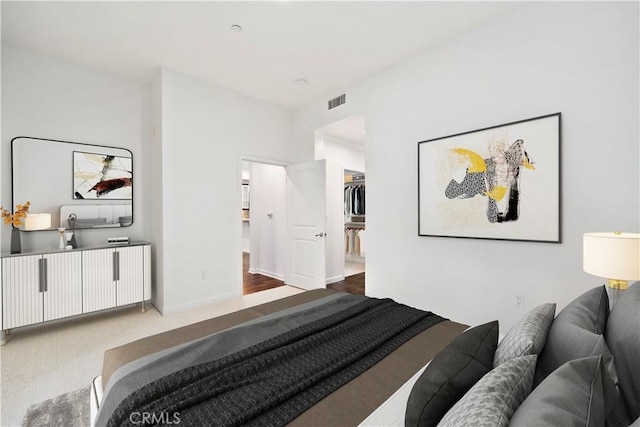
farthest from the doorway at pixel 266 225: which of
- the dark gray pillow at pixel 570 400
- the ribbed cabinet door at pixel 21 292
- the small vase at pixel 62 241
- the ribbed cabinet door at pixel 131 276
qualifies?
the dark gray pillow at pixel 570 400

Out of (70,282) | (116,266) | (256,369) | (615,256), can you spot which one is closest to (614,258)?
(615,256)

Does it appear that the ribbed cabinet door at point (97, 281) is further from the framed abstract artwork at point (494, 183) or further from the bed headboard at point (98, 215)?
the framed abstract artwork at point (494, 183)

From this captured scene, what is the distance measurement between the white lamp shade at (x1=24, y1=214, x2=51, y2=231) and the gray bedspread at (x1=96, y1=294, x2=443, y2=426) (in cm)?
271

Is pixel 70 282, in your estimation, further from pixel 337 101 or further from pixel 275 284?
pixel 337 101

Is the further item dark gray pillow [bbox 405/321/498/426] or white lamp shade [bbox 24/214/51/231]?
white lamp shade [bbox 24/214/51/231]

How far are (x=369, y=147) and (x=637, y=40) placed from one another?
7.62ft

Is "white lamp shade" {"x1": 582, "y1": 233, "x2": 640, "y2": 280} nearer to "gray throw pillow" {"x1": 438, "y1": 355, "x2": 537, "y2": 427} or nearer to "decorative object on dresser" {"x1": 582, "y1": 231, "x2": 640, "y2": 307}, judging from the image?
"decorative object on dresser" {"x1": 582, "y1": 231, "x2": 640, "y2": 307}

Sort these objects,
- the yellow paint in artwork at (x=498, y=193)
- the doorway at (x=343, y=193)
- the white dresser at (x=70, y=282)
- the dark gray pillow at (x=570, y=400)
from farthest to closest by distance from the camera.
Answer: the doorway at (x=343, y=193), the white dresser at (x=70, y=282), the yellow paint in artwork at (x=498, y=193), the dark gray pillow at (x=570, y=400)

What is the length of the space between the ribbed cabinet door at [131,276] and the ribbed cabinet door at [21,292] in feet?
2.20

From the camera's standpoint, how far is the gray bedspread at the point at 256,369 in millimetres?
951

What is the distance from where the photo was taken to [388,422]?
935 mm

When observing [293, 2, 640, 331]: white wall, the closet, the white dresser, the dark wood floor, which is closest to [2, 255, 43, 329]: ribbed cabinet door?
the white dresser

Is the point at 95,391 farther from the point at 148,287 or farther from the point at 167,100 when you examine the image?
the point at 167,100

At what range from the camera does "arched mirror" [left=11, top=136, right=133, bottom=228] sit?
10.0ft
